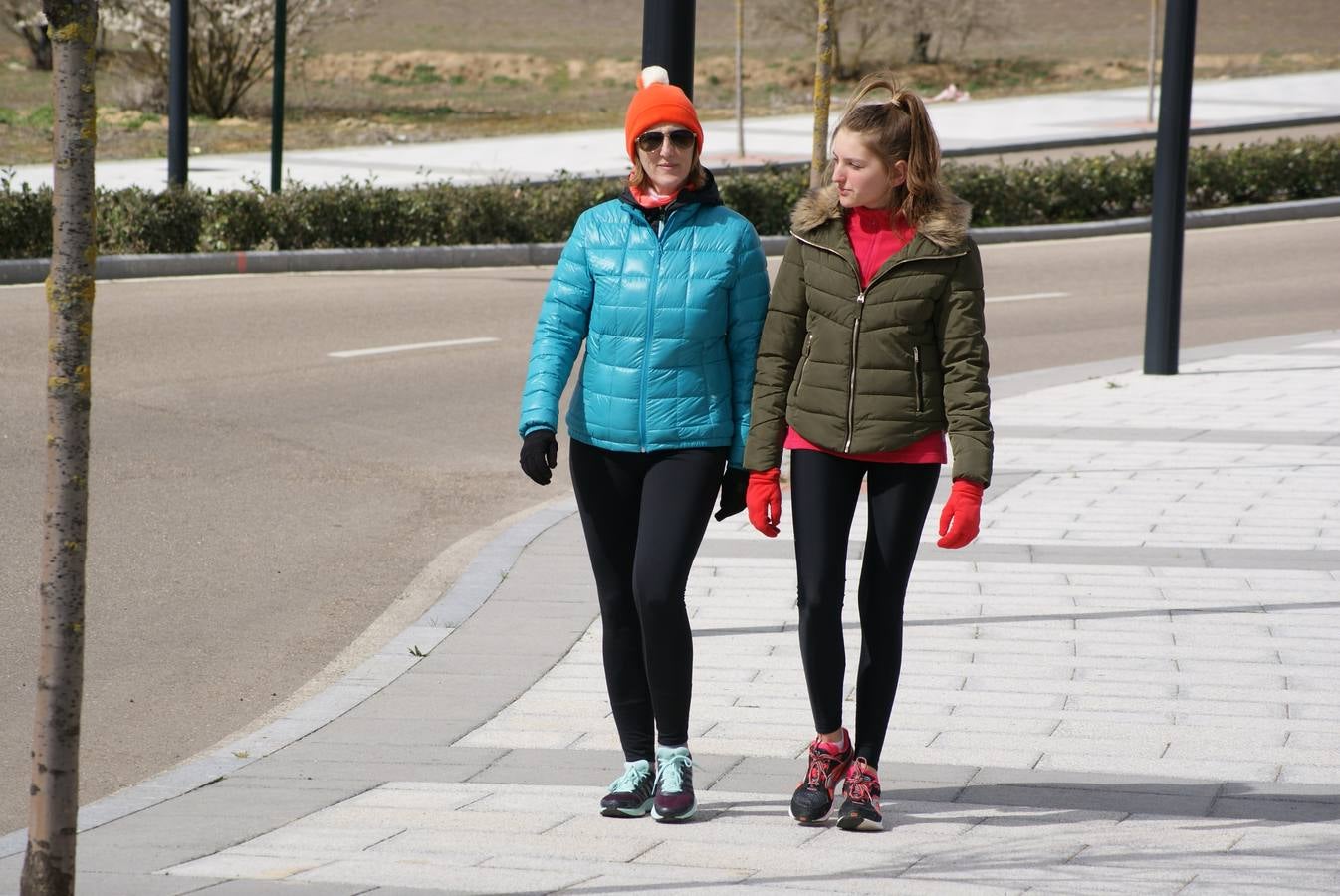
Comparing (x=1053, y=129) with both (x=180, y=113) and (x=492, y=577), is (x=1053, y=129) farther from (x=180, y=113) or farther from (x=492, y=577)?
(x=492, y=577)

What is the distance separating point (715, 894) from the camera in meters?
3.87

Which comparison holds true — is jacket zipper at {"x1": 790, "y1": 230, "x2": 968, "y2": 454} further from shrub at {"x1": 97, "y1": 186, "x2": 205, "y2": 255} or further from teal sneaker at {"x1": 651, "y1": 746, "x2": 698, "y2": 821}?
shrub at {"x1": 97, "y1": 186, "x2": 205, "y2": 255}

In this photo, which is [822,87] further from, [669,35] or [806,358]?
[806,358]

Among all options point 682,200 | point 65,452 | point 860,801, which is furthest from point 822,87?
point 65,452

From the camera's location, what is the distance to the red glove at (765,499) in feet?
14.3

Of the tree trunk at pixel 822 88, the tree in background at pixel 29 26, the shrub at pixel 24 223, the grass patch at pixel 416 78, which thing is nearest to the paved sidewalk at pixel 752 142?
the shrub at pixel 24 223

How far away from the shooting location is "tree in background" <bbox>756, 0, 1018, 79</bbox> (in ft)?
136

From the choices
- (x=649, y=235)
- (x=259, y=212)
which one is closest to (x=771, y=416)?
(x=649, y=235)

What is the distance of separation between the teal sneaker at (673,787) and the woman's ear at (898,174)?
1.44 m

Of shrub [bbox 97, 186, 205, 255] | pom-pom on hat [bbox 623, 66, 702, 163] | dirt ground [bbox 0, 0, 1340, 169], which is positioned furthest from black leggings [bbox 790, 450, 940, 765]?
dirt ground [bbox 0, 0, 1340, 169]

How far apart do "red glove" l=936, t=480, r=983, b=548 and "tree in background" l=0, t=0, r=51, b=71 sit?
31.8 m

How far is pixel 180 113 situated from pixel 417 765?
46.8ft

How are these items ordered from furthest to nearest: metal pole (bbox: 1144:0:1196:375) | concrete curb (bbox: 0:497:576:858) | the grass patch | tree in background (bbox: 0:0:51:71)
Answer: the grass patch < tree in background (bbox: 0:0:51:71) < metal pole (bbox: 1144:0:1196:375) < concrete curb (bbox: 0:497:576:858)

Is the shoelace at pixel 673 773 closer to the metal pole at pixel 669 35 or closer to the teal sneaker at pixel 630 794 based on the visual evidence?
the teal sneaker at pixel 630 794
